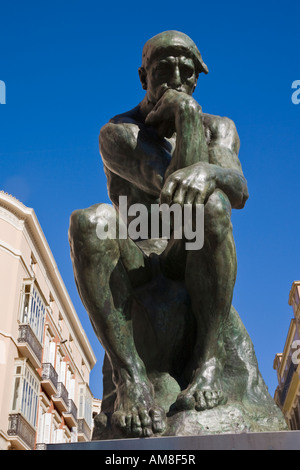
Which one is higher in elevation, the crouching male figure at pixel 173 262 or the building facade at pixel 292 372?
the building facade at pixel 292 372

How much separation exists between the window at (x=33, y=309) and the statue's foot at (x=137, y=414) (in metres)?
22.3

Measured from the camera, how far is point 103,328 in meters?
2.99

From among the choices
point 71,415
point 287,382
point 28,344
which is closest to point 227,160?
point 28,344

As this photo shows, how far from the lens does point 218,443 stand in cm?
225

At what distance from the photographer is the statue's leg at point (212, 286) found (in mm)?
2889

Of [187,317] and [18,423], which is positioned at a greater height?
[18,423]

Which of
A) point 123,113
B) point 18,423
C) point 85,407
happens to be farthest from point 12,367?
point 123,113

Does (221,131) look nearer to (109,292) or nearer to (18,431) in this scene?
(109,292)

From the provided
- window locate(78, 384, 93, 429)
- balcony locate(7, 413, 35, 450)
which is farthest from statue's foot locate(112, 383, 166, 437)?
window locate(78, 384, 93, 429)

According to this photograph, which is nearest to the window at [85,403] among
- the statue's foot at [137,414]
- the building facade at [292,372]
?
the building facade at [292,372]

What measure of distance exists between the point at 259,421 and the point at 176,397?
44 centimetres

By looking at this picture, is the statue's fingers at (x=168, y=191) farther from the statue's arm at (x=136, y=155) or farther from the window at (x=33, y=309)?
the window at (x=33, y=309)

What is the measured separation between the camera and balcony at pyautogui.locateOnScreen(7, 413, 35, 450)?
21609 millimetres
